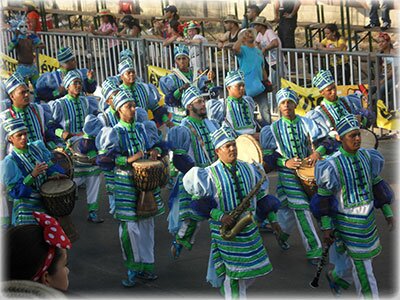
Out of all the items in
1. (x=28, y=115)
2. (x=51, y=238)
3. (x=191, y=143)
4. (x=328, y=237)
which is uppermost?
(x=51, y=238)

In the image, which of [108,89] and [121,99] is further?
[108,89]

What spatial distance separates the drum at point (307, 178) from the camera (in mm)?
10312

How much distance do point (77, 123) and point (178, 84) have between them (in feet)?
6.15

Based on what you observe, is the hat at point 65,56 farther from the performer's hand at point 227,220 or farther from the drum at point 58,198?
the performer's hand at point 227,220

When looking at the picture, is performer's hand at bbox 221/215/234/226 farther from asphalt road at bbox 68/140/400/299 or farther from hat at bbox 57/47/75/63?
hat at bbox 57/47/75/63

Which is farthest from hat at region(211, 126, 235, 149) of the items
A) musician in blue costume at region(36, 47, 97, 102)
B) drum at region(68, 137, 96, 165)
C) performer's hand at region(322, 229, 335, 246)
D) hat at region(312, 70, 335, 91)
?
musician in blue costume at region(36, 47, 97, 102)

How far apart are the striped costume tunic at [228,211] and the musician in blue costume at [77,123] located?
430cm

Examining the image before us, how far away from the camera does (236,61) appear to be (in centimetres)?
1677

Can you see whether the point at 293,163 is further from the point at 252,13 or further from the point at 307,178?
the point at 252,13

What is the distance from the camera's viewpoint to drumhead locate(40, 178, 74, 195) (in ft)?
32.8

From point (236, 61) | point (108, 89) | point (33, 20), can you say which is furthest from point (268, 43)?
point (33, 20)

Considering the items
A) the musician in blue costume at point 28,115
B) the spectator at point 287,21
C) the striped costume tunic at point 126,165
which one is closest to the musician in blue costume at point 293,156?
the striped costume tunic at point 126,165

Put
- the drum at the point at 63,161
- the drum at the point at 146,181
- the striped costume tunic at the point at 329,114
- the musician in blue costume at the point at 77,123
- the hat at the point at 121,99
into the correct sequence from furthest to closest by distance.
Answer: the musician in blue costume at the point at 77,123 < the striped costume tunic at the point at 329,114 < the drum at the point at 63,161 < the hat at the point at 121,99 < the drum at the point at 146,181

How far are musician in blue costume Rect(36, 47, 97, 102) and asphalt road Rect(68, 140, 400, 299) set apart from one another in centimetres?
360
